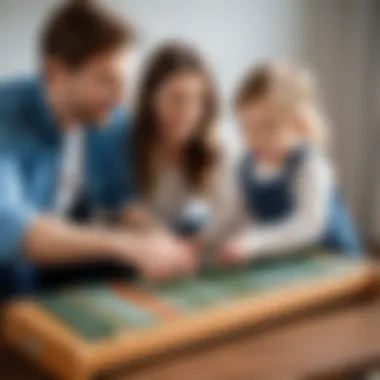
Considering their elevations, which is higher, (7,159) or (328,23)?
(328,23)

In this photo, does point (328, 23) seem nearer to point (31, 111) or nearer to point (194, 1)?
point (194, 1)

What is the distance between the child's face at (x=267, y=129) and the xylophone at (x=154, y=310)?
0.57 feet

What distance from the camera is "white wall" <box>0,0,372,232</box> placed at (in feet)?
3.76

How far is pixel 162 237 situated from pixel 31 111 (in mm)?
262

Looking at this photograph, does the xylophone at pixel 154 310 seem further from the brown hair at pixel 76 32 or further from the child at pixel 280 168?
the brown hair at pixel 76 32

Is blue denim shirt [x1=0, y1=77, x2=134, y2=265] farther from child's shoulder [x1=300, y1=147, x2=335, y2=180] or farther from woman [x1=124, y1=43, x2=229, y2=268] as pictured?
child's shoulder [x1=300, y1=147, x2=335, y2=180]

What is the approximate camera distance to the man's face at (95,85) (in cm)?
117

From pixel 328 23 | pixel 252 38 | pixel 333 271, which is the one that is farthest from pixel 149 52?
pixel 333 271

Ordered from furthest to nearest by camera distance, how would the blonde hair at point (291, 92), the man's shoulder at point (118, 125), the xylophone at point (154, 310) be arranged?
the blonde hair at point (291, 92)
the man's shoulder at point (118, 125)
the xylophone at point (154, 310)

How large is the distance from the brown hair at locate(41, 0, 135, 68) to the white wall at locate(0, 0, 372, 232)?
17 millimetres

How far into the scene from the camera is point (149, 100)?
124cm

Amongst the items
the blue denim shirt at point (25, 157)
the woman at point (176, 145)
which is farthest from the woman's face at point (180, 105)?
the blue denim shirt at point (25, 157)

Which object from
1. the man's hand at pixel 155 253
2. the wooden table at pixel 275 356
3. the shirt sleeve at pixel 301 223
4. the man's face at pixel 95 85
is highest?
the man's face at pixel 95 85

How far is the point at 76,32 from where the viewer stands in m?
1.16
